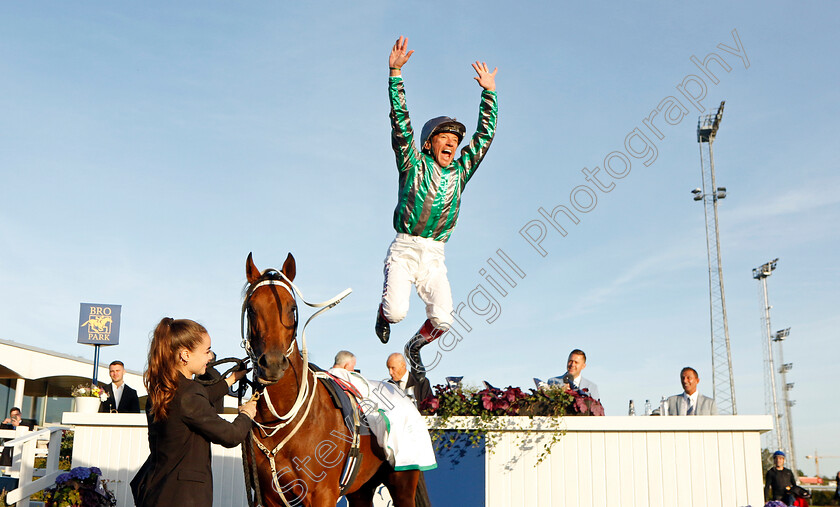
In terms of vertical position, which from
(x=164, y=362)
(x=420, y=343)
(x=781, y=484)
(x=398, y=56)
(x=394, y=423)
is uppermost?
(x=398, y=56)

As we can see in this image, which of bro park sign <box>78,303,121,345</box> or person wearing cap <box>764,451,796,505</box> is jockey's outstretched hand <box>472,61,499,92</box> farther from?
bro park sign <box>78,303,121,345</box>

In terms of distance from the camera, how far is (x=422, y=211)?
6062 mm

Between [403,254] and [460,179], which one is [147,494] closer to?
[403,254]

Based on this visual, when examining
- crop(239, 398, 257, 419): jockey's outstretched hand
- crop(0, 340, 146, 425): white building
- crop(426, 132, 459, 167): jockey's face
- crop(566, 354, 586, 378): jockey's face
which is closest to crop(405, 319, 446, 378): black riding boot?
crop(426, 132, 459, 167): jockey's face

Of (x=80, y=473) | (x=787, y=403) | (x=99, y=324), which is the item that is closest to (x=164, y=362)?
(x=80, y=473)

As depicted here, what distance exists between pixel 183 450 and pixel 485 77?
437cm

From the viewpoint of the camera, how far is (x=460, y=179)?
246 inches

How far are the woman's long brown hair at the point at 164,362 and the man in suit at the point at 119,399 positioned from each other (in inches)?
213

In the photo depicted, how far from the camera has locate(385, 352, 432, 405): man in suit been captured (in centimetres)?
656

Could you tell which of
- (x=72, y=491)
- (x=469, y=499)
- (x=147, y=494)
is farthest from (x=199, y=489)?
(x=72, y=491)

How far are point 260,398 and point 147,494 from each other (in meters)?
0.85

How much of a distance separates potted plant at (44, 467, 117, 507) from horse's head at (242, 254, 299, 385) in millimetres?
4348

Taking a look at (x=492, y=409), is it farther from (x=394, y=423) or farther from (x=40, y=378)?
(x=40, y=378)

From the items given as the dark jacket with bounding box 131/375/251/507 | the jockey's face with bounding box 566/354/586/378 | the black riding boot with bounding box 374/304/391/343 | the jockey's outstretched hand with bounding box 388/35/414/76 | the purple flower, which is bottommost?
the purple flower
